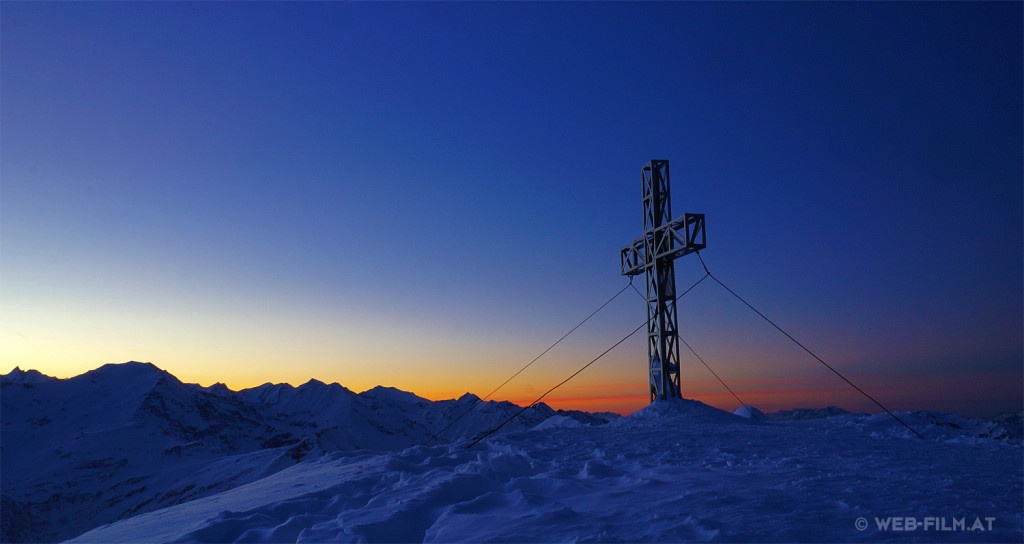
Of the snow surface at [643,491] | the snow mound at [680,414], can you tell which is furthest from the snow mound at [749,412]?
the snow surface at [643,491]

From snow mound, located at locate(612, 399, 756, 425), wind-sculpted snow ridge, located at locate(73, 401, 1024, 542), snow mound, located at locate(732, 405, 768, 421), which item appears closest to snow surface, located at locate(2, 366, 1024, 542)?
wind-sculpted snow ridge, located at locate(73, 401, 1024, 542)

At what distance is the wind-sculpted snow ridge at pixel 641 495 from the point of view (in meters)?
5.81

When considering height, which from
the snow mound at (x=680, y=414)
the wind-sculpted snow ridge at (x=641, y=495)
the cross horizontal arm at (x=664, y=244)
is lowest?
the wind-sculpted snow ridge at (x=641, y=495)

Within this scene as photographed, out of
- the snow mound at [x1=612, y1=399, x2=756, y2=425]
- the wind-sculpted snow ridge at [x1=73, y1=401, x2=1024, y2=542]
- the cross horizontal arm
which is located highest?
the cross horizontal arm

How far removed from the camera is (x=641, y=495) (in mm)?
7250

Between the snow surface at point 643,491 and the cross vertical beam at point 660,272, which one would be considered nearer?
the snow surface at point 643,491

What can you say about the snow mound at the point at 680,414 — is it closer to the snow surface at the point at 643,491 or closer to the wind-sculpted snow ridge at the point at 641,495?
the snow surface at the point at 643,491

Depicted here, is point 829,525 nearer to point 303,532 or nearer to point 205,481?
point 303,532

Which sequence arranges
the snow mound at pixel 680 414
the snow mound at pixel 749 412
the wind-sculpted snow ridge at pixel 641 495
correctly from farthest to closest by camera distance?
1. the snow mound at pixel 749 412
2. the snow mound at pixel 680 414
3. the wind-sculpted snow ridge at pixel 641 495

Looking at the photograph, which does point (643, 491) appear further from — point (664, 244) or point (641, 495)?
point (664, 244)

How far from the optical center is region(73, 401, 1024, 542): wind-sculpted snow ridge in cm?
581

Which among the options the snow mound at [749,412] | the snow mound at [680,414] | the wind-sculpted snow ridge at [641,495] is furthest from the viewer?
the snow mound at [749,412]

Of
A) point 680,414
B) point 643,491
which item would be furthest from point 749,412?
point 643,491

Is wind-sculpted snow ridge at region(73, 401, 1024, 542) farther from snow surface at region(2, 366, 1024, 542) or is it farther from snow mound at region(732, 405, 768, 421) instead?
snow mound at region(732, 405, 768, 421)
